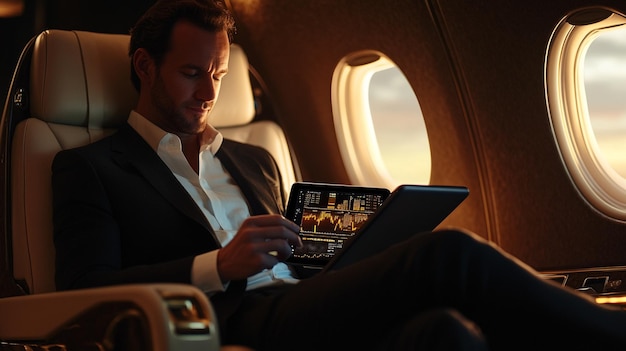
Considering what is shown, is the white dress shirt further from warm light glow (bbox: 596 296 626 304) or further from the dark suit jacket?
warm light glow (bbox: 596 296 626 304)

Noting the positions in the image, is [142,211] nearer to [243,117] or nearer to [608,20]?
[243,117]

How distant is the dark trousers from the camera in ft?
5.65

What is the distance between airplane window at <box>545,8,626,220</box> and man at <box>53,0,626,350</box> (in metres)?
1.34

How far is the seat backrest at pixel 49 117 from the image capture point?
2.39m

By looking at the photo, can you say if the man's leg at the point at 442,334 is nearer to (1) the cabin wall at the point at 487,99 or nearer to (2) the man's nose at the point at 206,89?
(2) the man's nose at the point at 206,89

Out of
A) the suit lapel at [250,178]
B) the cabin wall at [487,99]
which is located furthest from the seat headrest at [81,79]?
the cabin wall at [487,99]

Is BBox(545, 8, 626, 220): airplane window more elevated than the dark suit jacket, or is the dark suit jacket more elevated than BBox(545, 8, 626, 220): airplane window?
BBox(545, 8, 626, 220): airplane window

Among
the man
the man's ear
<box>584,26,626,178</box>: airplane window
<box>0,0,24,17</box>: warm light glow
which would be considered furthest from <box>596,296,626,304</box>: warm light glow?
<box>0,0,24,17</box>: warm light glow

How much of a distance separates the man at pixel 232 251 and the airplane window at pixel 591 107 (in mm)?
1343

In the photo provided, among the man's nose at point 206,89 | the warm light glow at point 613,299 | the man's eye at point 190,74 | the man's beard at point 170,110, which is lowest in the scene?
the warm light glow at point 613,299

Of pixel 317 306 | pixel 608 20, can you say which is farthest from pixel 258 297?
pixel 608 20

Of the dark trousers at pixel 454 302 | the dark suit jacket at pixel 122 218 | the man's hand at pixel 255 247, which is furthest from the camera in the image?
the dark suit jacket at pixel 122 218

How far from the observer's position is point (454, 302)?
1764 millimetres

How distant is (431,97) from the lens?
13.4 feet
